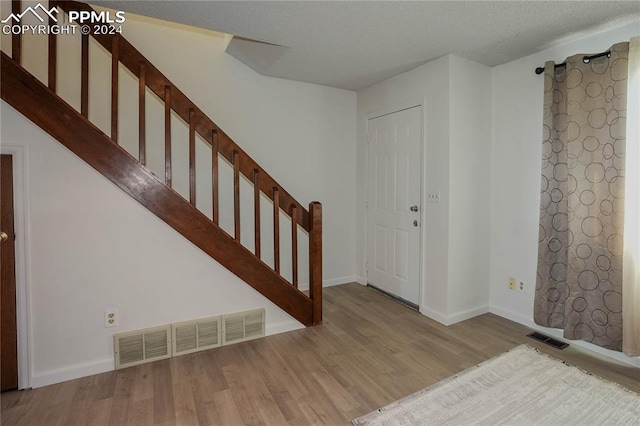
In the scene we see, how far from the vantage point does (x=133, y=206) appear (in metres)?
2.24

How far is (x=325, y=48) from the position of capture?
2.74m

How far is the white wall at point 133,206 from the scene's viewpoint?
6.70 ft

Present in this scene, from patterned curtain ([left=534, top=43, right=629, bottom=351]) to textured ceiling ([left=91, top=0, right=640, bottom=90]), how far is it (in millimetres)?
343

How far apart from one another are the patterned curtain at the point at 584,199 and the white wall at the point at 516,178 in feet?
0.47

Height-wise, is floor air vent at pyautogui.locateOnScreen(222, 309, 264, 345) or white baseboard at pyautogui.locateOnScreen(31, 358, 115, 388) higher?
floor air vent at pyautogui.locateOnScreen(222, 309, 264, 345)

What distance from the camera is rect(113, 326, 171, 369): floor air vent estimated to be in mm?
2236

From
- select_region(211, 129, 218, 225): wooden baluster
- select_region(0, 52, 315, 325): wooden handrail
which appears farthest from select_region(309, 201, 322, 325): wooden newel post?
select_region(211, 129, 218, 225): wooden baluster

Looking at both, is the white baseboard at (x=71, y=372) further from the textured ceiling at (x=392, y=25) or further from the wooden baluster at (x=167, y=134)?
the textured ceiling at (x=392, y=25)

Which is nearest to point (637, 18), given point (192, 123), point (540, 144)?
point (540, 144)

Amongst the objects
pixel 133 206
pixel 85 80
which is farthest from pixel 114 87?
pixel 133 206

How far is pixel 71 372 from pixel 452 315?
9.56ft

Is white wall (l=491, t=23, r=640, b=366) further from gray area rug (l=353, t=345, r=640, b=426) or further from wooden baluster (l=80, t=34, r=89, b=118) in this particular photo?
wooden baluster (l=80, t=34, r=89, b=118)

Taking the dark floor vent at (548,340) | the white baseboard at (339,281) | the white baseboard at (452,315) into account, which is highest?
the white baseboard at (339,281)

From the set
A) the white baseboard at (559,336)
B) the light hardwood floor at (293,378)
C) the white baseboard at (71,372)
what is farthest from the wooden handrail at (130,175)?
the white baseboard at (559,336)
